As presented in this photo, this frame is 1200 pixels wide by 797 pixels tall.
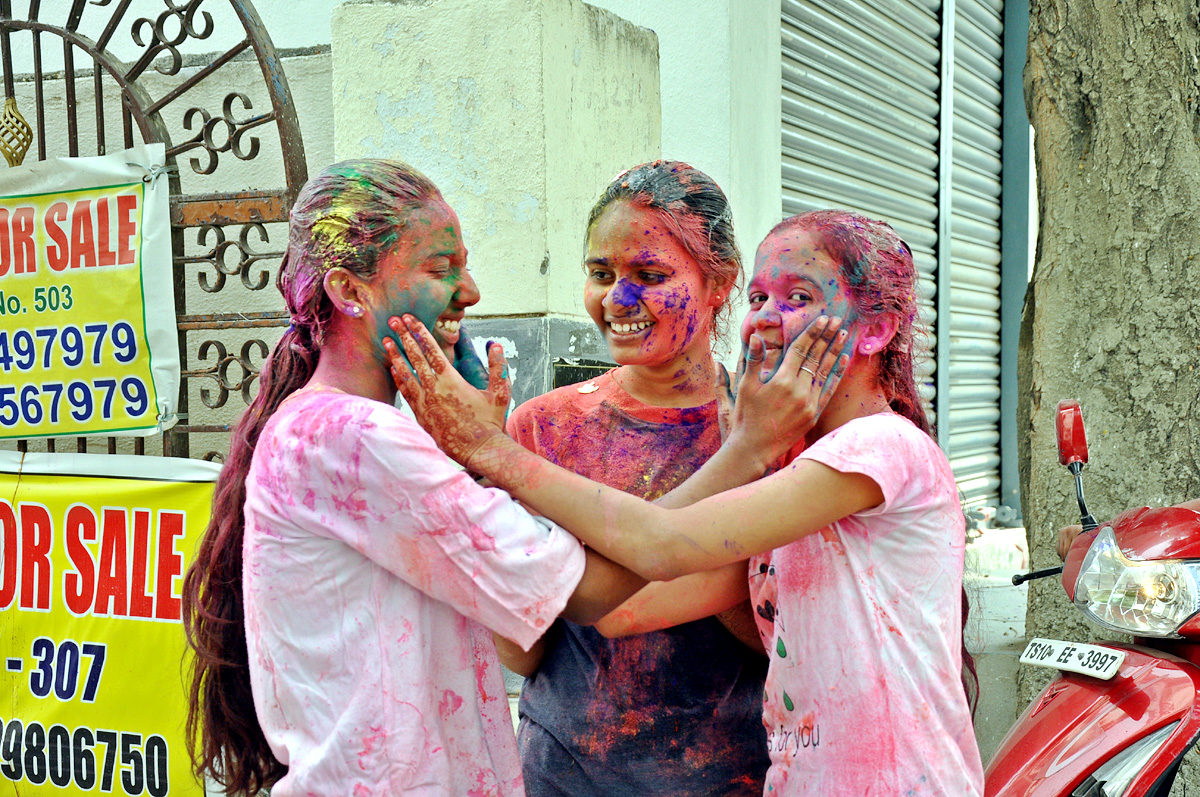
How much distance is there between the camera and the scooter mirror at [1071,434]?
237 cm

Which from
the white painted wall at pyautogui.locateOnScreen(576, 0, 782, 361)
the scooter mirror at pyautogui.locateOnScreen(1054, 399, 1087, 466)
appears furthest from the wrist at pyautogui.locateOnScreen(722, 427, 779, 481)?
the white painted wall at pyautogui.locateOnScreen(576, 0, 782, 361)

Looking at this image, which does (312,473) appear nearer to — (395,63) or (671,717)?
(671,717)

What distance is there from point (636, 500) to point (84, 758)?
2.86m

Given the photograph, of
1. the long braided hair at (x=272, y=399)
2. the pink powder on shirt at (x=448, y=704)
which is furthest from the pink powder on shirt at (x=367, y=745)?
the long braided hair at (x=272, y=399)

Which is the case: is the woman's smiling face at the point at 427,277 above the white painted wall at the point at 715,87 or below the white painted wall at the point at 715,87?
below

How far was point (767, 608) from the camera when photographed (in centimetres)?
182

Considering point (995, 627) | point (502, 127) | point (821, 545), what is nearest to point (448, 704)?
point (821, 545)

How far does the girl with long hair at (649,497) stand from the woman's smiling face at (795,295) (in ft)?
0.77

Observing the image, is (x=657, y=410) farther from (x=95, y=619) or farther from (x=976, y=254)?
(x=976, y=254)

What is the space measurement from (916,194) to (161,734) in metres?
5.03

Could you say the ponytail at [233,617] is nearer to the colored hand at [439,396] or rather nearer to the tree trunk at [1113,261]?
the colored hand at [439,396]

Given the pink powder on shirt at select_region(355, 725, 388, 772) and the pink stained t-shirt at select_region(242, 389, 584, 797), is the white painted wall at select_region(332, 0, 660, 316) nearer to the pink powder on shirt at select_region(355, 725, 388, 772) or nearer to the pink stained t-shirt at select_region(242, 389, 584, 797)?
the pink stained t-shirt at select_region(242, 389, 584, 797)

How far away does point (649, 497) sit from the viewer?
1.98 metres

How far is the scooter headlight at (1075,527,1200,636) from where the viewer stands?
2.31 meters
